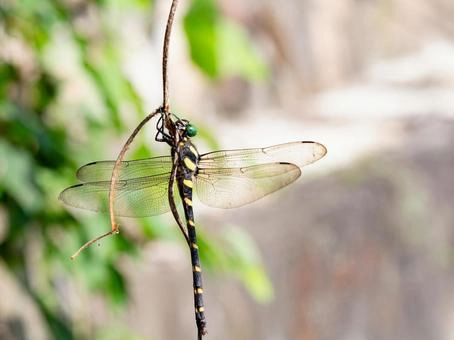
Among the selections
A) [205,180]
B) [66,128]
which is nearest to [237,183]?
[205,180]

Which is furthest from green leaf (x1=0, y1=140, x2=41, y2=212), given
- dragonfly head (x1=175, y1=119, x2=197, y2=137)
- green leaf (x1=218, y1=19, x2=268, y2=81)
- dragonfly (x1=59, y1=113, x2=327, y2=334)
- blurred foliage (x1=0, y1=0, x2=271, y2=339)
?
dragonfly head (x1=175, y1=119, x2=197, y2=137)

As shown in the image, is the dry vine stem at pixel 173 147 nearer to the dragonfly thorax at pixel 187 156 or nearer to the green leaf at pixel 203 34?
the dragonfly thorax at pixel 187 156

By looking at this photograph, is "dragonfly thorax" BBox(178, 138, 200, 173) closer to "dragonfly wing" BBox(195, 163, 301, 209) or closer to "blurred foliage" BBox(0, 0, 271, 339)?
"dragonfly wing" BBox(195, 163, 301, 209)

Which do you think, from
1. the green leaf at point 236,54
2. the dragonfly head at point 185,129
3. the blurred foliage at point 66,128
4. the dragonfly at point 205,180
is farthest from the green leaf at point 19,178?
the dragonfly head at point 185,129

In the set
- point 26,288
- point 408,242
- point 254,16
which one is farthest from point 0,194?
point 254,16

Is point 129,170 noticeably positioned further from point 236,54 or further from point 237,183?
point 236,54

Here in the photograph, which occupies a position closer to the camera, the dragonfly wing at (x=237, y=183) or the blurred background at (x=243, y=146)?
the dragonfly wing at (x=237, y=183)
